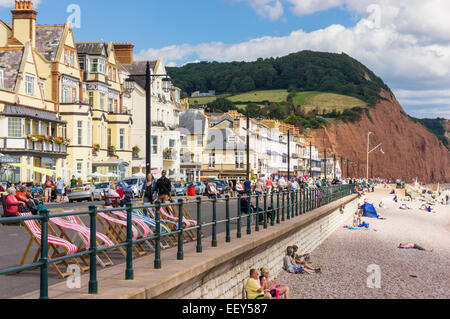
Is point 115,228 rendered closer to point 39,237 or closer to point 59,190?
point 39,237

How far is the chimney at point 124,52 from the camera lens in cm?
6291

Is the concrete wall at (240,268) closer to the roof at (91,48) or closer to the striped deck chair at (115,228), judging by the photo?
the striped deck chair at (115,228)

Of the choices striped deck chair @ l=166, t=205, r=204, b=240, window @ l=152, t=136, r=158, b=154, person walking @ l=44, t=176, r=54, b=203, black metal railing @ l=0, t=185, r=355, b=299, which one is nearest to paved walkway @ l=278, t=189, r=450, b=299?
black metal railing @ l=0, t=185, r=355, b=299

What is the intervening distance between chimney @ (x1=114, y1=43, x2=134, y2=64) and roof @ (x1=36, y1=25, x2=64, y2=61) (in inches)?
575

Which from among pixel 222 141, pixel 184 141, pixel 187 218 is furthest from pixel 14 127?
pixel 222 141

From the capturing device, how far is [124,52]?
207 ft

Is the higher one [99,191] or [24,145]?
[24,145]

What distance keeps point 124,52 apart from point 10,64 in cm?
2177

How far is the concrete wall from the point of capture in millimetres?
9578

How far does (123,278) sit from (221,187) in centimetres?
4192

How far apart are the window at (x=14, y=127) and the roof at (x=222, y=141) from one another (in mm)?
41398

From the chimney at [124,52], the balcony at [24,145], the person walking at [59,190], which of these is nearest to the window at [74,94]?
the balcony at [24,145]

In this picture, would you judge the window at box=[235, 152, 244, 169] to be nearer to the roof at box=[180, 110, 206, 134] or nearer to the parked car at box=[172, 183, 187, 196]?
the roof at box=[180, 110, 206, 134]
